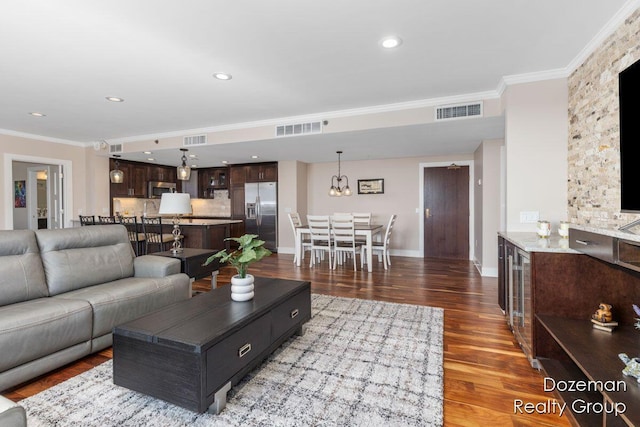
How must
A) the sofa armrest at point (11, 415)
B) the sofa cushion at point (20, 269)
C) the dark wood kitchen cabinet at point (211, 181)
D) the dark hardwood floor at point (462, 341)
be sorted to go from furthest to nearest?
1. the dark wood kitchen cabinet at point (211, 181)
2. the sofa cushion at point (20, 269)
3. the dark hardwood floor at point (462, 341)
4. the sofa armrest at point (11, 415)

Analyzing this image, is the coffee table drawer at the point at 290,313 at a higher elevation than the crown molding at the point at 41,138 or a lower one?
lower

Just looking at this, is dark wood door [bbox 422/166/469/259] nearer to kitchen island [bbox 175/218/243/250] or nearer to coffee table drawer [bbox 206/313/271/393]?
kitchen island [bbox 175/218/243/250]

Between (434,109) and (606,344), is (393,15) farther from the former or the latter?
(606,344)

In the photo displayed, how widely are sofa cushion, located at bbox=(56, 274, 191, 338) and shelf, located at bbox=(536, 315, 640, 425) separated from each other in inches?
116

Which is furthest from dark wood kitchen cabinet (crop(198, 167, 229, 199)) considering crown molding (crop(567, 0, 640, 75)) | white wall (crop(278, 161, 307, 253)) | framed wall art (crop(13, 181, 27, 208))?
crown molding (crop(567, 0, 640, 75))

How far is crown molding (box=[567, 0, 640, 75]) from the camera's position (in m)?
2.14

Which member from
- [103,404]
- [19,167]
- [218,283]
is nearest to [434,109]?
[218,283]

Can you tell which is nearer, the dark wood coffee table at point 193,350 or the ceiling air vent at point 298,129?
the dark wood coffee table at point 193,350

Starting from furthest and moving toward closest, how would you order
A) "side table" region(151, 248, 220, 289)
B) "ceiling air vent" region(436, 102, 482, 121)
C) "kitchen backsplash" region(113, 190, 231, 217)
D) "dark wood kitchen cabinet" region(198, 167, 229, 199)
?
1. "dark wood kitchen cabinet" region(198, 167, 229, 199)
2. "kitchen backsplash" region(113, 190, 231, 217)
3. "ceiling air vent" region(436, 102, 482, 121)
4. "side table" region(151, 248, 220, 289)

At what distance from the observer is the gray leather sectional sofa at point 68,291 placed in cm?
194

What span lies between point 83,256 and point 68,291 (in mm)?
331

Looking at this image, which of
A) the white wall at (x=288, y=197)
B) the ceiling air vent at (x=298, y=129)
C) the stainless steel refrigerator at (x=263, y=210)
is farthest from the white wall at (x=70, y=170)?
the ceiling air vent at (x=298, y=129)

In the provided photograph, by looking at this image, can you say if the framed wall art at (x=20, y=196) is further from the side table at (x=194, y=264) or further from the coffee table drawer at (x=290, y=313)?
the coffee table drawer at (x=290, y=313)

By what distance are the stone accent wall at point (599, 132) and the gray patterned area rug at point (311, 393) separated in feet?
5.50
